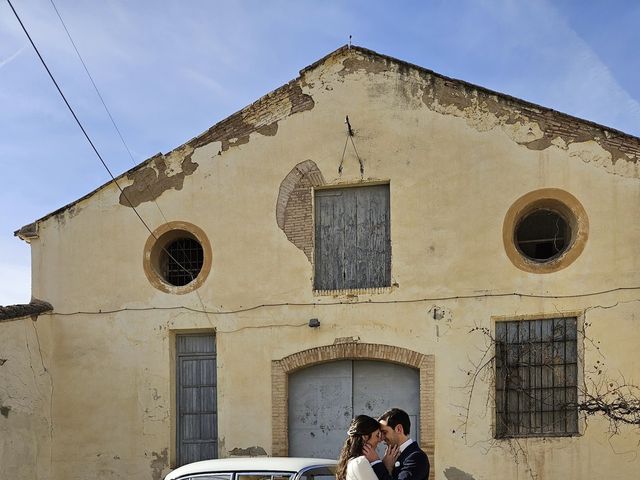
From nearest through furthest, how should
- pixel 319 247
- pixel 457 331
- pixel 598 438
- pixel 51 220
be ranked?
pixel 598 438
pixel 457 331
pixel 319 247
pixel 51 220

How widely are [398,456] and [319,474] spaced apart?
1.75 metres

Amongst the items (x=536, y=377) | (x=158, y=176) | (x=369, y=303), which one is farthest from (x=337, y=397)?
(x=158, y=176)

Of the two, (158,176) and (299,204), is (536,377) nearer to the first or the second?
(299,204)

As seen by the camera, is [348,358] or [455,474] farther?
[348,358]

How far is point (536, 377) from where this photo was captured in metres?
11.9

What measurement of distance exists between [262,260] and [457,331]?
3.32m

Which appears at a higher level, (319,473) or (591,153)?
(591,153)

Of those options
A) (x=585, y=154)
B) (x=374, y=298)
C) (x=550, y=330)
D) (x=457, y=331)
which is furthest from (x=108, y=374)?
(x=585, y=154)

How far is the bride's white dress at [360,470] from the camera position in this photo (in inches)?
236

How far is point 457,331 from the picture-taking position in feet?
39.5

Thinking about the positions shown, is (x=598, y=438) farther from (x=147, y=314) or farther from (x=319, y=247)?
(x=147, y=314)

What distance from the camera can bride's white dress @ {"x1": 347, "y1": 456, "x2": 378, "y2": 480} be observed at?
5.99 meters

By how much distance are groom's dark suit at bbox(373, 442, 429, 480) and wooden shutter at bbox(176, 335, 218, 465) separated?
7.24 metres

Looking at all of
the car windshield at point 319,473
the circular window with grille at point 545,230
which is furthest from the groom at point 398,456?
the circular window with grille at point 545,230
